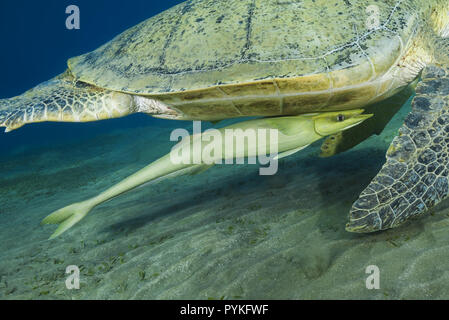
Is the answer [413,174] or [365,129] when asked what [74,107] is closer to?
[413,174]

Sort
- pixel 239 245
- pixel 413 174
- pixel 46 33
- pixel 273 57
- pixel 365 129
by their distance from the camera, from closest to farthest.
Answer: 1. pixel 413 174
2. pixel 239 245
3. pixel 273 57
4. pixel 365 129
5. pixel 46 33

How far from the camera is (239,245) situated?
7.81ft

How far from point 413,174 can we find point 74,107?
3445 mm

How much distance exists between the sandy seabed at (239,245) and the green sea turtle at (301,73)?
29 centimetres

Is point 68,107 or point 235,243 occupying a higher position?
point 68,107

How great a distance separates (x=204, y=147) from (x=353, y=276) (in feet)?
5.10

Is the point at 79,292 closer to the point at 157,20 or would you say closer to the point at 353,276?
the point at 353,276

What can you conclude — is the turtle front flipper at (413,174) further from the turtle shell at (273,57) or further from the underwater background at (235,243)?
the turtle shell at (273,57)

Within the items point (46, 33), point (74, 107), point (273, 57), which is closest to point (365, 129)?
point (273, 57)

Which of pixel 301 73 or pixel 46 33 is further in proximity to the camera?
pixel 46 33

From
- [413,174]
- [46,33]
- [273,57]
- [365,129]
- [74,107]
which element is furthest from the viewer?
[46,33]

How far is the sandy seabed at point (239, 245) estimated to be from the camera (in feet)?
5.74

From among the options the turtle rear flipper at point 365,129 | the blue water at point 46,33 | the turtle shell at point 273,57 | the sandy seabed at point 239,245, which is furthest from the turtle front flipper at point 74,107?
the blue water at point 46,33

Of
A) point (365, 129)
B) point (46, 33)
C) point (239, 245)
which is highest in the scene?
point (46, 33)
